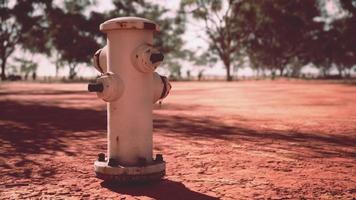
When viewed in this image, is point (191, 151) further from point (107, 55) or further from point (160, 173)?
point (107, 55)

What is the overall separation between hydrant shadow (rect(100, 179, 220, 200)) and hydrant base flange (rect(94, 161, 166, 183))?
0.07 m

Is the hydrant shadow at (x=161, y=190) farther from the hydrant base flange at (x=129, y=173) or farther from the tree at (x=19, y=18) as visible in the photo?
the tree at (x=19, y=18)

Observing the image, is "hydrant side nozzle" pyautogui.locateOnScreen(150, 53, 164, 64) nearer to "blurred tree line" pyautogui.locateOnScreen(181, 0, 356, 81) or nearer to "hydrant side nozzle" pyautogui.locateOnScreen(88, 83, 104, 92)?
"hydrant side nozzle" pyautogui.locateOnScreen(88, 83, 104, 92)

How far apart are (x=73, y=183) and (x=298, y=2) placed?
186ft

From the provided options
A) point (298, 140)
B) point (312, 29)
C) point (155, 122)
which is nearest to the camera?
point (298, 140)

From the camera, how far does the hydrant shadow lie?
3365 mm

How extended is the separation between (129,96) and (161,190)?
859 millimetres

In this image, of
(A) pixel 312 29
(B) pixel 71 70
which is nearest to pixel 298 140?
(A) pixel 312 29

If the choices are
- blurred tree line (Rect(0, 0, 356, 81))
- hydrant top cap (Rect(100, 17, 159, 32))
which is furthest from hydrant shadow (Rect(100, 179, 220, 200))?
blurred tree line (Rect(0, 0, 356, 81))

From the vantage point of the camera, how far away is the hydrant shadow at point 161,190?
11.0 feet

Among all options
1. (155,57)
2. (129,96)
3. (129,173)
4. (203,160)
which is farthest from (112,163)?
(203,160)

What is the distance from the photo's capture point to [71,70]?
264 feet

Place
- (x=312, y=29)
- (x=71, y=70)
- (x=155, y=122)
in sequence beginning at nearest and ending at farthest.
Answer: (x=155, y=122) < (x=312, y=29) < (x=71, y=70)

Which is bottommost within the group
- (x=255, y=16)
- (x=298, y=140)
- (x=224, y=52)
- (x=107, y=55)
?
(x=298, y=140)
